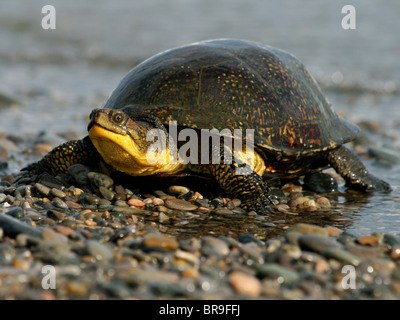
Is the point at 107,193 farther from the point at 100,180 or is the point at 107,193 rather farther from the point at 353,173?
the point at 353,173

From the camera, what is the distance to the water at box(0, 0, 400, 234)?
26.4ft

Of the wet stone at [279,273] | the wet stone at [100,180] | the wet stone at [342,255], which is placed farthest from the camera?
the wet stone at [100,180]

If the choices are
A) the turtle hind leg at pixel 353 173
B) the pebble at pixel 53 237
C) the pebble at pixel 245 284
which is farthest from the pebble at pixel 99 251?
the turtle hind leg at pixel 353 173

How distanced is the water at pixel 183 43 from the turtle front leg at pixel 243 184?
0.77m

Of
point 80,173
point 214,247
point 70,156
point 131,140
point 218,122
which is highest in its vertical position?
point 218,122

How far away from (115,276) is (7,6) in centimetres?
2128

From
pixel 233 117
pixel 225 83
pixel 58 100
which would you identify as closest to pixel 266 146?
pixel 233 117

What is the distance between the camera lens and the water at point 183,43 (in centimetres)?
804

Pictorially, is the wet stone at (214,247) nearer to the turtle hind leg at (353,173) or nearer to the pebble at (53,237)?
the pebble at (53,237)

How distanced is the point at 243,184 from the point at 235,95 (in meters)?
0.80

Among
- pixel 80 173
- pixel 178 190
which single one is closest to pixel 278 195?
pixel 178 190

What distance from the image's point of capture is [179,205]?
4.51 meters

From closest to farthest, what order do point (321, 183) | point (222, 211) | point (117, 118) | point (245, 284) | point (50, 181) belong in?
point (245, 284), point (117, 118), point (222, 211), point (50, 181), point (321, 183)

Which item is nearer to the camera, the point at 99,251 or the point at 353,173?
the point at 99,251
